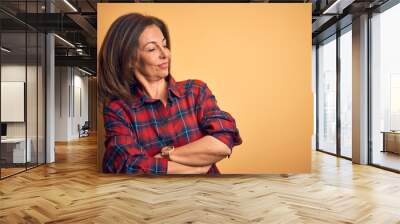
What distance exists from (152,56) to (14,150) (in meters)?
3.56

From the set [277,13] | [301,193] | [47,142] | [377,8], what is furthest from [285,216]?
[47,142]

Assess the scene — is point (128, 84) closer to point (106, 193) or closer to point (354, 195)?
point (106, 193)

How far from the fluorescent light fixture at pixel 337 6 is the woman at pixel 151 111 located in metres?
2.72

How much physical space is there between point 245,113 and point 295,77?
1053mm

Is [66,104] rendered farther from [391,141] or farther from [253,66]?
[391,141]

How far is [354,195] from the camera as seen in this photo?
5.37 meters

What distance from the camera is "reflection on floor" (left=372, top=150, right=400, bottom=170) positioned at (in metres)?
8.13

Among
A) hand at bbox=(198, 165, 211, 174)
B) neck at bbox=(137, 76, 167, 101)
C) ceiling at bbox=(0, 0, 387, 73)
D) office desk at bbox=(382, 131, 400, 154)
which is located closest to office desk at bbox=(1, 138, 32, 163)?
ceiling at bbox=(0, 0, 387, 73)

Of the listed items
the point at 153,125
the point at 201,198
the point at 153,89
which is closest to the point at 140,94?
the point at 153,89

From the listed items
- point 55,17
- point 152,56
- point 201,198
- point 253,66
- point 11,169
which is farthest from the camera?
point 55,17

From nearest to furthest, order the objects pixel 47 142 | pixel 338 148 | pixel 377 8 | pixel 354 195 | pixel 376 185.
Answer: pixel 354 195, pixel 376 185, pixel 377 8, pixel 47 142, pixel 338 148

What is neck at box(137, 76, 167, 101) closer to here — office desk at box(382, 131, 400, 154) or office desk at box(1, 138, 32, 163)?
office desk at box(1, 138, 32, 163)

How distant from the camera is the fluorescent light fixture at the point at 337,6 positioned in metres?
7.06

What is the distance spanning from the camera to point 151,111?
20.9 ft
